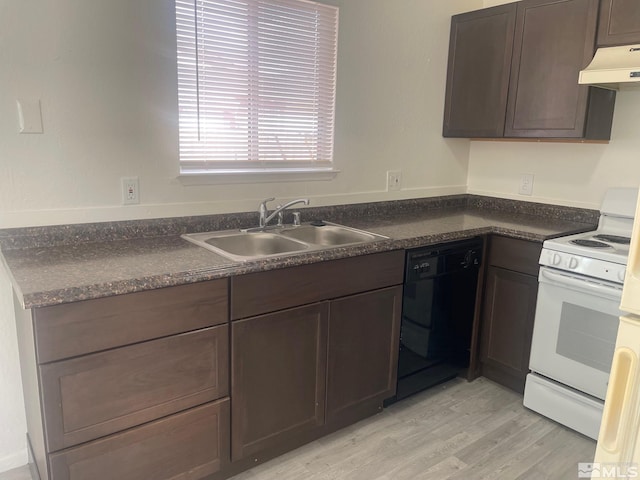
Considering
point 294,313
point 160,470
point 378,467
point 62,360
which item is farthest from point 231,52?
point 378,467

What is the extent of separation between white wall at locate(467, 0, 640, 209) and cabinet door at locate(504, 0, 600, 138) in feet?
0.95

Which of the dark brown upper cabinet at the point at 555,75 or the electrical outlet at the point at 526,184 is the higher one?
the dark brown upper cabinet at the point at 555,75

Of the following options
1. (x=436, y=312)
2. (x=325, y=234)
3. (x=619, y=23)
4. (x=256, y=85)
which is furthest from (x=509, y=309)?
(x=256, y=85)

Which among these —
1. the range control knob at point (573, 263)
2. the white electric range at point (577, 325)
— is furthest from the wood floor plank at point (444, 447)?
the range control knob at point (573, 263)

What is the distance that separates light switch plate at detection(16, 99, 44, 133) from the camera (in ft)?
5.76

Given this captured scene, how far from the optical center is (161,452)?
165 centimetres

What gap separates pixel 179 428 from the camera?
167cm

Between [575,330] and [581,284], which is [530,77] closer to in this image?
[581,284]

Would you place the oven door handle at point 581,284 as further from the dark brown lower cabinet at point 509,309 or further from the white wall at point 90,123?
the white wall at point 90,123

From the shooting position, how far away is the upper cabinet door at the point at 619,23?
222 centimetres

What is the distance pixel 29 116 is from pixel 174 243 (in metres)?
0.70

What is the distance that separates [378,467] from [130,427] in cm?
105

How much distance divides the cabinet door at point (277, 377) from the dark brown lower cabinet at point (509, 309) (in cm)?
112

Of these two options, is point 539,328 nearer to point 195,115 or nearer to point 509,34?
point 509,34
